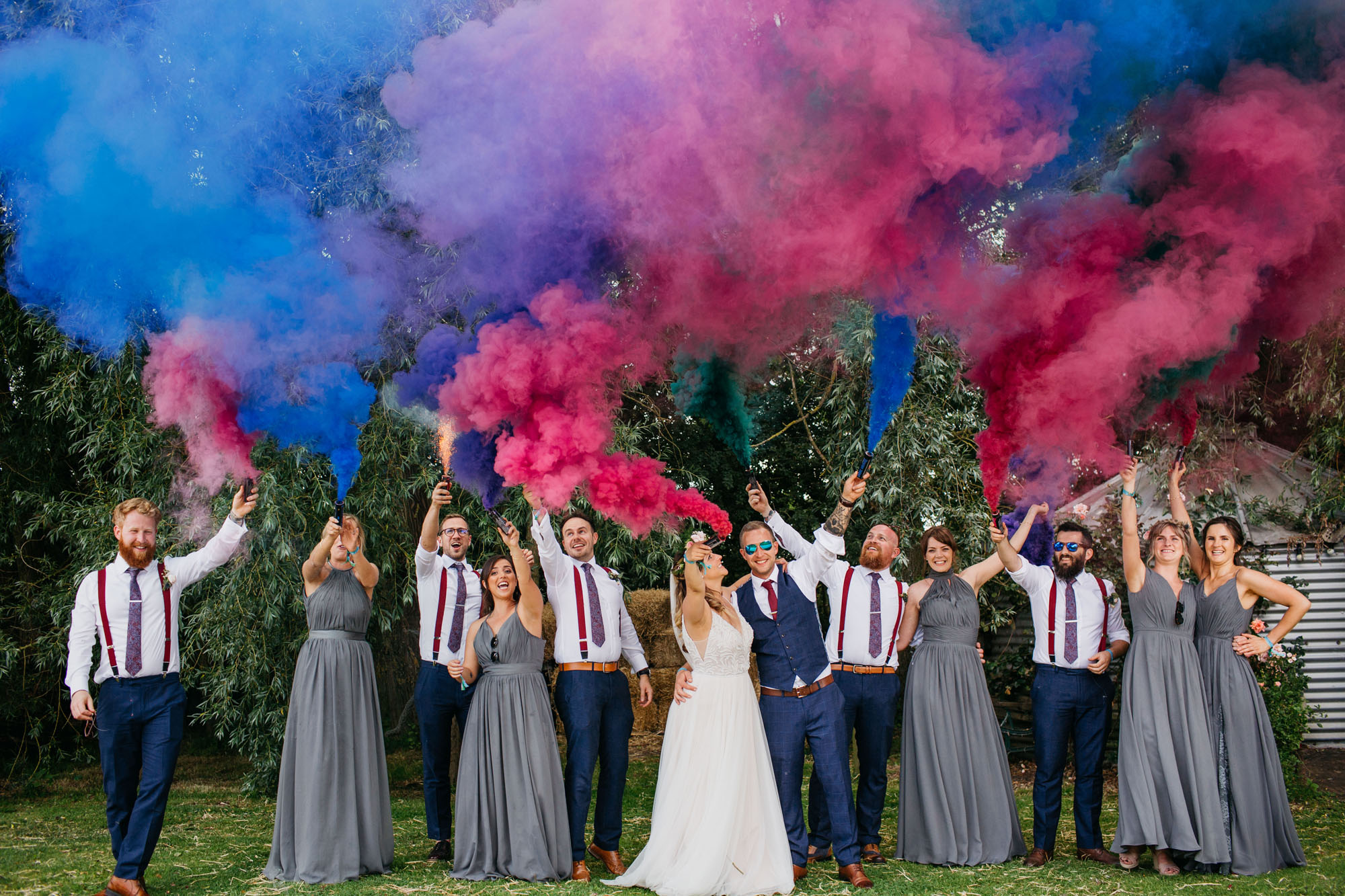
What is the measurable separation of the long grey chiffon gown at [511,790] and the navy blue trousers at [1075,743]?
2.63m

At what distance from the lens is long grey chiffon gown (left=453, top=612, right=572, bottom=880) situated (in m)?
5.68

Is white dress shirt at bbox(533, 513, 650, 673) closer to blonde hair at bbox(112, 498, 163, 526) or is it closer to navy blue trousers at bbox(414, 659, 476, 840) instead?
navy blue trousers at bbox(414, 659, 476, 840)

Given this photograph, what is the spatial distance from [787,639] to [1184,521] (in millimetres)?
2374

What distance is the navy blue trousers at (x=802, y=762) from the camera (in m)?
5.61

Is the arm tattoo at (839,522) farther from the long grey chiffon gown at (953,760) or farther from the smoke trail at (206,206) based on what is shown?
the smoke trail at (206,206)

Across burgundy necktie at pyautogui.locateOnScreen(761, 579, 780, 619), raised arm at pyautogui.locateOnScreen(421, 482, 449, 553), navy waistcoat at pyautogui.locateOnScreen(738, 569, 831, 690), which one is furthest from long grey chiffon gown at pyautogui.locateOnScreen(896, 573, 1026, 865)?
raised arm at pyautogui.locateOnScreen(421, 482, 449, 553)

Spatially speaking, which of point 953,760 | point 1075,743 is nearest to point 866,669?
point 953,760

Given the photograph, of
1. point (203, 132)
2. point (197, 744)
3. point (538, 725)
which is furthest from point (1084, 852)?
point (197, 744)

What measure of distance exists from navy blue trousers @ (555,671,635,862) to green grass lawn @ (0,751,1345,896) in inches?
10.6

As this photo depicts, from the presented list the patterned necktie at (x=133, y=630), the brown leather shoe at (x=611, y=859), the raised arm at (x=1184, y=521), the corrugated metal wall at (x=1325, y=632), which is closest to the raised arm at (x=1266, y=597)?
the raised arm at (x=1184, y=521)

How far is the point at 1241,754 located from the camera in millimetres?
5812

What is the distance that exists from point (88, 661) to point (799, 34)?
181 inches

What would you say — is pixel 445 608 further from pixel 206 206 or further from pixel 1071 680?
pixel 1071 680

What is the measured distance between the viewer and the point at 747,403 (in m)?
6.80
